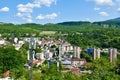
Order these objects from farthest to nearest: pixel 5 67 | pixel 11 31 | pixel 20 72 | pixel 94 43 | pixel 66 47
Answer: pixel 11 31, pixel 94 43, pixel 66 47, pixel 5 67, pixel 20 72

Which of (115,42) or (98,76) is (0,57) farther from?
(115,42)

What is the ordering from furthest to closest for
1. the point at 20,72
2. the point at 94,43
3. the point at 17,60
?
the point at 94,43, the point at 17,60, the point at 20,72

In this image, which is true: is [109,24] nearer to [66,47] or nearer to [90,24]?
[90,24]

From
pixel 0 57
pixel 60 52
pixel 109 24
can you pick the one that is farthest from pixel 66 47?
pixel 109 24

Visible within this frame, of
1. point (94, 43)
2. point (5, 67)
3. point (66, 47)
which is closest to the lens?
point (5, 67)

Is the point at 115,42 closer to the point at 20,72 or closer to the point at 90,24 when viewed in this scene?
the point at 20,72

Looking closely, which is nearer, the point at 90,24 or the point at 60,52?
the point at 60,52

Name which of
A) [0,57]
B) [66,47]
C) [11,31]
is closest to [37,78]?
[0,57]

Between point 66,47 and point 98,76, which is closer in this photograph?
point 98,76

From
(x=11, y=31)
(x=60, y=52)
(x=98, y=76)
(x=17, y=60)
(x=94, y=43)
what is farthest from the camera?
(x=11, y=31)
